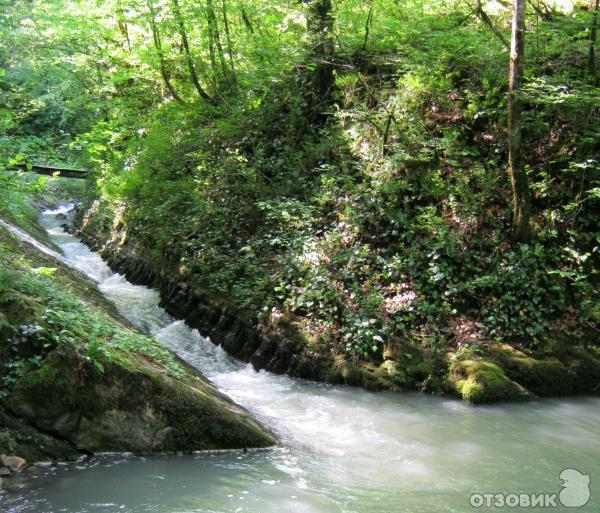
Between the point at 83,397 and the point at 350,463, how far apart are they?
2.69m

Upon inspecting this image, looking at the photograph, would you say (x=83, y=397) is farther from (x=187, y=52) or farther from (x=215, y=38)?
(x=187, y=52)

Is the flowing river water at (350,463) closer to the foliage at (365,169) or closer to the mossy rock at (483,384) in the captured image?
the mossy rock at (483,384)

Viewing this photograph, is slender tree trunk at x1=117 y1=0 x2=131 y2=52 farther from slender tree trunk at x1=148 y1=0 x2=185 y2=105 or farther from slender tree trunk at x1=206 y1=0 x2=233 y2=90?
slender tree trunk at x1=206 y1=0 x2=233 y2=90

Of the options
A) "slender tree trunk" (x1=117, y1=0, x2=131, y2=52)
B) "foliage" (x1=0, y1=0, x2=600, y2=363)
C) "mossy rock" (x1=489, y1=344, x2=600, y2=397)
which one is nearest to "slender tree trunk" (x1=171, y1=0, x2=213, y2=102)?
"foliage" (x1=0, y1=0, x2=600, y2=363)

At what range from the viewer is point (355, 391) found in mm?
7727

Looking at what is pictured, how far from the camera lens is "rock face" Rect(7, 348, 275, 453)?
4.84m

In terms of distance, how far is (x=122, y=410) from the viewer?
16.8 feet

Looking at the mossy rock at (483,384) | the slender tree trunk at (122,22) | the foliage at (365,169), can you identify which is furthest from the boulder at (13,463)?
the slender tree trunk at (122,22)

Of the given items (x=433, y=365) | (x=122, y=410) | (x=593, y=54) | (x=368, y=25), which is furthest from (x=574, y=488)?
(x=368, y=25)

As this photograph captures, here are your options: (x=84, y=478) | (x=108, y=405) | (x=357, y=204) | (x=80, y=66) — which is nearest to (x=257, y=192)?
(x=357, y=204)

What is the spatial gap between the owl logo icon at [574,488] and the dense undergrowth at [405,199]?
2.63 meters

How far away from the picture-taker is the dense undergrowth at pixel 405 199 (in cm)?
811

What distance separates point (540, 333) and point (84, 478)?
636 centimetres

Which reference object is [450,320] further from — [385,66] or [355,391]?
[385,66]
